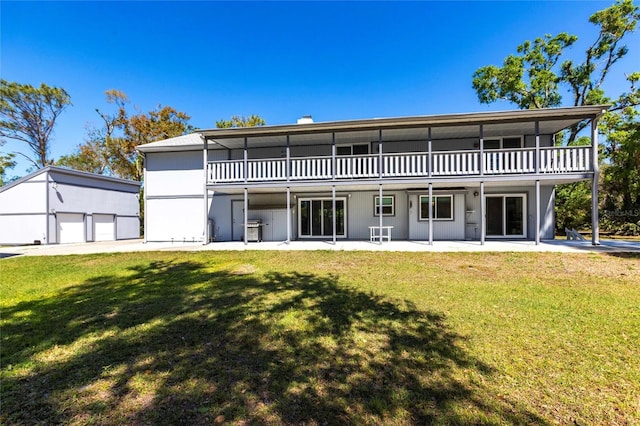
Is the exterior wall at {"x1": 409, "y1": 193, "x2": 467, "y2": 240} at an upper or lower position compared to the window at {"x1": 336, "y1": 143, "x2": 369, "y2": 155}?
lower

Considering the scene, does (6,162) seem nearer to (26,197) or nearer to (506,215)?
(26,197)

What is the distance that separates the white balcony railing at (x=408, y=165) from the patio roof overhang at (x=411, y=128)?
1.15 meters

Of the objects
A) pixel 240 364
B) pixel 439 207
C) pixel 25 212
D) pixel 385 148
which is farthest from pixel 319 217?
pixel 25 212

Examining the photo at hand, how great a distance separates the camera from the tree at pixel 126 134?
2842 centimetres

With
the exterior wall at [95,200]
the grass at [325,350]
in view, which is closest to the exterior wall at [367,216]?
the grass at [325,350]

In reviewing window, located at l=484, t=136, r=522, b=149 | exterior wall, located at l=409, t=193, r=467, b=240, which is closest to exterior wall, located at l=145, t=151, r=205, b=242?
exterior wall, located at l=409, t=193, r=467, b=240

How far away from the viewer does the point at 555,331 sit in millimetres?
3832

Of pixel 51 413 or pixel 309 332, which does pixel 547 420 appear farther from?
pixel 51 413

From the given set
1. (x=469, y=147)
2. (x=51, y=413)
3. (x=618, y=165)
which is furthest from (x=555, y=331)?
(x=618, y=165)

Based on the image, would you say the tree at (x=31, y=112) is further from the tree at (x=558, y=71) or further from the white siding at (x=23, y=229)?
the tree at (x=558, y=71)

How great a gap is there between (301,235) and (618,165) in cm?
2042

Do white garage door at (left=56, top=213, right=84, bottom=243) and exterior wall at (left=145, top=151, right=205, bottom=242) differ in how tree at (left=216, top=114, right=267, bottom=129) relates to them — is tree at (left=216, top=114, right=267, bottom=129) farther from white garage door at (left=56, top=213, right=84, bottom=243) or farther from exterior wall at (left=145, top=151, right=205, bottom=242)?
exterior wall at (left=145, top=151, right=205, bottom=242)

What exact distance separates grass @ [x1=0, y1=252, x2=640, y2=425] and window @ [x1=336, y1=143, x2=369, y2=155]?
9031 mm

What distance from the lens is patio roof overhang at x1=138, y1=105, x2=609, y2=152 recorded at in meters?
10.9
